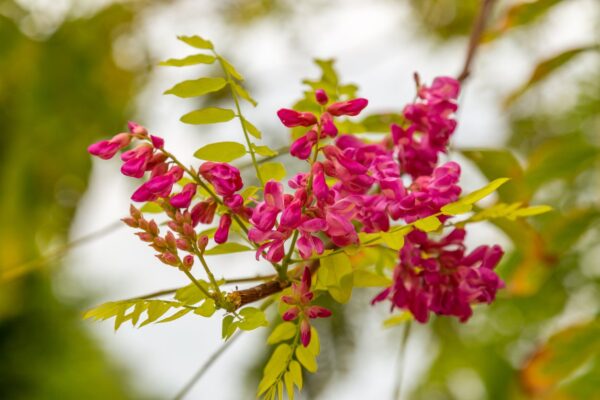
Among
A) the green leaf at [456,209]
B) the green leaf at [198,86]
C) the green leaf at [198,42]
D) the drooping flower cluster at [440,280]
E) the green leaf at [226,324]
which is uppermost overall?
the green leaf at [198,42]

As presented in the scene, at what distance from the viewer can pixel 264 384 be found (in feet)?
1.14

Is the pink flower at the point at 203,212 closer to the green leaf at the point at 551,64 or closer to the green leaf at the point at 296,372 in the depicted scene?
the green leaf at the point at 296,372

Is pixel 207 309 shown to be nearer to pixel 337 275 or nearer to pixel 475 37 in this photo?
pixel 337 275

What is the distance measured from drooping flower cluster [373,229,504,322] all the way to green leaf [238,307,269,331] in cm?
10

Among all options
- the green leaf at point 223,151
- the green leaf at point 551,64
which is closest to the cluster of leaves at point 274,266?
the green leaf at point 223,151

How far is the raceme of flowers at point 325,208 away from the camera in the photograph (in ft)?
1.06

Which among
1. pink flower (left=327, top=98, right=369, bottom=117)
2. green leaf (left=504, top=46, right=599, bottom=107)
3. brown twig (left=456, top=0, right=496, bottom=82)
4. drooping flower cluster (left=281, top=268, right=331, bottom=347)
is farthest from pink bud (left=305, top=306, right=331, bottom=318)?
green leaf (left=504, top=46, right=599, bottom=107)

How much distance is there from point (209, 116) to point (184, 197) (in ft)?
0.22

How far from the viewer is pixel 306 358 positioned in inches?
14.1

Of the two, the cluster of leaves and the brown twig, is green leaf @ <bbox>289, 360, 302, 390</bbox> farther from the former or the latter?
the brown twig

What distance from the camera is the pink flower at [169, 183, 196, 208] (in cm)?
34

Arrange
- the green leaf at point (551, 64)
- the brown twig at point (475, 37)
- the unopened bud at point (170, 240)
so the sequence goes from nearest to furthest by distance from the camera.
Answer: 1. the unopened bud at point (170, 240)
2. the brown twig at point (475, 37)
3. the green leaf at point (551, 64)

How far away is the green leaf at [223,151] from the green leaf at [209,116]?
22 mm

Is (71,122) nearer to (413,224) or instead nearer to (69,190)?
(69,190)
